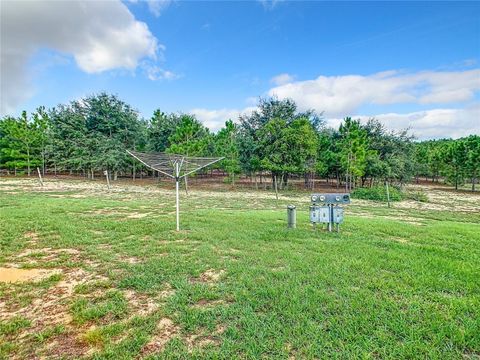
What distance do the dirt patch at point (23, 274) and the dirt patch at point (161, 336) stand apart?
2.41m

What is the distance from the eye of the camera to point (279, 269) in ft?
13.7

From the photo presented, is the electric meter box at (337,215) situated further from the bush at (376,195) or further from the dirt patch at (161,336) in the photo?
the bush at (376,195)

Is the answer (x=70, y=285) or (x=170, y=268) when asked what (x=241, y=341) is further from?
(x=70, y=285)

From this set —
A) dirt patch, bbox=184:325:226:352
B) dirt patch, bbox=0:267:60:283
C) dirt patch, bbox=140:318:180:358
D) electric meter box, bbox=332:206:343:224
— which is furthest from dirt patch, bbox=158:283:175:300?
electric meter box, bbox=332:206:343:224

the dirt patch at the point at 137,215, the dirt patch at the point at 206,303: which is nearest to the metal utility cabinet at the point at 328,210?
the dirt patch at the point at 206,303

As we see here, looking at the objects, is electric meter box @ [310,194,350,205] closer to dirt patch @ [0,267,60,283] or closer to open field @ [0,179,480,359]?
open field @ [0,179,480,359]

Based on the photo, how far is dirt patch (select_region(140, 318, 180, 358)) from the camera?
7.73 feet

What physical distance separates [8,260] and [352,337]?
5440mm

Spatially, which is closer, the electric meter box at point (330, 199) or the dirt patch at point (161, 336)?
the dirt patch at point (161, 336)

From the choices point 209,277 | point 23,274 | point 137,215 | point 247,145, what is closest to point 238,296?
Answer: point 209,277

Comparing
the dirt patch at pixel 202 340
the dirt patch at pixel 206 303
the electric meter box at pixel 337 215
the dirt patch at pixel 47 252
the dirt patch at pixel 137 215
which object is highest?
the electric meter box at pixel 337 215

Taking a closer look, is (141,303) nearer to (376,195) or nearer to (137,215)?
(137,215)

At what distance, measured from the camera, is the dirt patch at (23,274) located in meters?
3.89

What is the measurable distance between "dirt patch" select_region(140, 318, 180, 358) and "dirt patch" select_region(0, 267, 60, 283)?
241 cm
